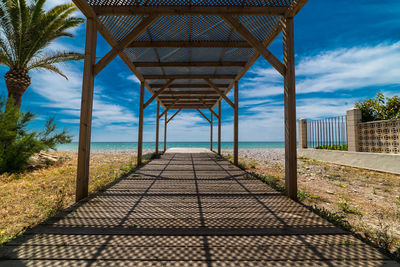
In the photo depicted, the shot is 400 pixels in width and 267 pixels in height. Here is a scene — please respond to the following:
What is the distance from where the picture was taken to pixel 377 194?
4250 millimetres

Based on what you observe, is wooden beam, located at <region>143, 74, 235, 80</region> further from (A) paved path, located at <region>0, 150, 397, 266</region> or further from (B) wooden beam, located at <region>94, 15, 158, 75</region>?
(A) paved path, located at <region>0, 150, 397, 266</region>

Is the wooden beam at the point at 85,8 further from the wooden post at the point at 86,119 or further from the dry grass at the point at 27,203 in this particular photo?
the dry grass at the point at 27,203

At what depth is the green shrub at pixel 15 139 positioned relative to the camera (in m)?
5.56

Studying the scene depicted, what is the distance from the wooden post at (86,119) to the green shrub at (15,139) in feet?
13.8

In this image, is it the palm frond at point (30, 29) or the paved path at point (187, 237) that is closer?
→ the paved path at point (187, 237)

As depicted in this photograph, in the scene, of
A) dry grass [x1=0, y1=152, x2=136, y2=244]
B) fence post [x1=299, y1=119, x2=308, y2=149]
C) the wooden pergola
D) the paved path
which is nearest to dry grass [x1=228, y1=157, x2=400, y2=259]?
the paved path

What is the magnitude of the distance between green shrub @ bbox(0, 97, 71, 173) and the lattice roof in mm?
4045

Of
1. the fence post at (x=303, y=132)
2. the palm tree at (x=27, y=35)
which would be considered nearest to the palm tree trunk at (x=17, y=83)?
the palm tree at (x=27, y=35)

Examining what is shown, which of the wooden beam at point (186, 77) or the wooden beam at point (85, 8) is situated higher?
the wooden beam at point (186, 77)

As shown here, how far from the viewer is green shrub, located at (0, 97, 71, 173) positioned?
5559mm

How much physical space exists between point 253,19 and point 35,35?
7434 mm

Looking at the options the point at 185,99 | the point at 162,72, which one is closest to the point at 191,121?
the point at 185,99

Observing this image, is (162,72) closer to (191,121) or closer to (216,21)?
(216,21)

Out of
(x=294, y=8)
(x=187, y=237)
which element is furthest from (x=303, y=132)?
(x=187, y=237)
